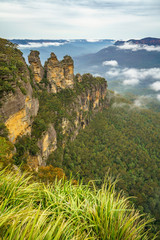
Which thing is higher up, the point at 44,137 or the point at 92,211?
the point at 92,211

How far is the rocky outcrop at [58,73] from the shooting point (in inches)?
1292

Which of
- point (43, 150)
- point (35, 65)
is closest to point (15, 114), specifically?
point (43, 150)

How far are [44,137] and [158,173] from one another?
28.4 meters

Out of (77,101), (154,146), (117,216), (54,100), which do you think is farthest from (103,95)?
(117,216)

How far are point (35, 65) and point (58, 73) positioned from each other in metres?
7.20

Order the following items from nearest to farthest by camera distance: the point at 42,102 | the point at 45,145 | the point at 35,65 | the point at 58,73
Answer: the point at 45,145
the point at 42,102
the point at 35,65
the point at 58,73

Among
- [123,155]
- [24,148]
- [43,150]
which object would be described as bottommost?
[123,155]

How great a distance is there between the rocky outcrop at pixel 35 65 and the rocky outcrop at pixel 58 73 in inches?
120

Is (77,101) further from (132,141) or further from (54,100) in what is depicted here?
(132,141)

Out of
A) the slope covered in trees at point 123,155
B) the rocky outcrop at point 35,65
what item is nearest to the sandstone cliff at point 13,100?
the slope covered in trees at point 123,155

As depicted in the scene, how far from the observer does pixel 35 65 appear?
93.4 feet

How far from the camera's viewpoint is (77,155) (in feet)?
96.7

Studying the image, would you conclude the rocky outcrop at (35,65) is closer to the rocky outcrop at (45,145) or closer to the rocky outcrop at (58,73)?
the rocky outcrop at (58,73)

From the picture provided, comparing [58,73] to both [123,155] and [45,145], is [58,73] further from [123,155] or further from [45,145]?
[123,155]
